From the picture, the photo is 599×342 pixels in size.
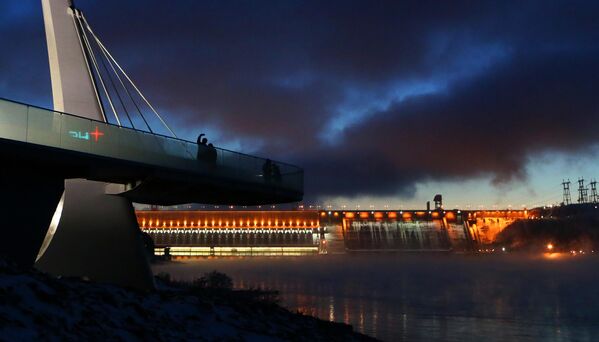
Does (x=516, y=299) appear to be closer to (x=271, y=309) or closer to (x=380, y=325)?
(x=380, y=325)

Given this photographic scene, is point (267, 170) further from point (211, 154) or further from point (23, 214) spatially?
point (23, 214)

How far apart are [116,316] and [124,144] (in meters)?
8.04

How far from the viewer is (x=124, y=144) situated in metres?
21.0

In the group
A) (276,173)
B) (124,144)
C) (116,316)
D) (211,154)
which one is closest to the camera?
(116,316)

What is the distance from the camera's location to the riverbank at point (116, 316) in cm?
1173

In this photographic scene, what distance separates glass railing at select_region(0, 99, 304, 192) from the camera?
18156 millimetres

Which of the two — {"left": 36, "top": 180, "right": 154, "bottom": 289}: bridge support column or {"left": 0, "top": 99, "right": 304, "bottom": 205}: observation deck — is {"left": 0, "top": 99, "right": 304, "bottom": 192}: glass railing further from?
{"left": 36, "top": 180, "right": 154, "bottom": 289}: bridge support column

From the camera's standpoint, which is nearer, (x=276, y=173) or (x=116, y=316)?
(x=116, y=316)

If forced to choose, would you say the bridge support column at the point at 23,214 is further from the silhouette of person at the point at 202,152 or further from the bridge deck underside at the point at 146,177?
the silhouette of person at the point at 202,152

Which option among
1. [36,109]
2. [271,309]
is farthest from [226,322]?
[36,109]

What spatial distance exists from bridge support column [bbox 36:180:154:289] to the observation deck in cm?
88

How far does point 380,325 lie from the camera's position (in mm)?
40500

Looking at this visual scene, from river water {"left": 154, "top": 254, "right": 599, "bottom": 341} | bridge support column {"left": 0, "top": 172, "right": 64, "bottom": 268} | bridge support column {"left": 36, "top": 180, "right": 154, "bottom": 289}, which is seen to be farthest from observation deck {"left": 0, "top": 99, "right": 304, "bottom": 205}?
river water {"left": 154, "top": 254, "right": 599, "bottom": 341}

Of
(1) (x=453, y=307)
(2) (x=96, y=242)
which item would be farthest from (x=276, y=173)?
(1) (x=453, y=307)
